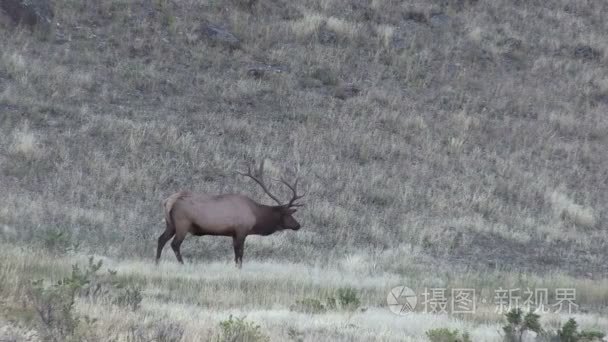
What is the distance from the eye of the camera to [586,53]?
28.6m

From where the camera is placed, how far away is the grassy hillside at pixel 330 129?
1598 centimetres

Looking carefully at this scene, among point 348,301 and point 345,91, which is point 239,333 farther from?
point 345,91

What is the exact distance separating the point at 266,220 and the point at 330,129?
8342mm

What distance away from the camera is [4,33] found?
74.1ft

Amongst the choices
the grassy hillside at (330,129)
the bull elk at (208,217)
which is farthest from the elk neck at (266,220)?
the grassy hillside at (330,129)

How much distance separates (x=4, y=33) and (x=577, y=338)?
749 inches

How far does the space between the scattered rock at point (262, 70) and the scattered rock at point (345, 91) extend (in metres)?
1.72

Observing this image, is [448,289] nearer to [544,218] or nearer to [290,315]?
[290,315]

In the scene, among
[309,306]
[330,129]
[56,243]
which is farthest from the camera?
[330,129]

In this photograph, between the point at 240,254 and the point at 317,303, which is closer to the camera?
the point at 317,303

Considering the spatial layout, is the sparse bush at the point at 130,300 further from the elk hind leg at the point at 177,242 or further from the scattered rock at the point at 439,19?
the scattered rock at the point at 439,19

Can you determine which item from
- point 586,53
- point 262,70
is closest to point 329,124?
point 262,70

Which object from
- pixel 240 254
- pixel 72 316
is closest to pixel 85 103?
pixel 240 254

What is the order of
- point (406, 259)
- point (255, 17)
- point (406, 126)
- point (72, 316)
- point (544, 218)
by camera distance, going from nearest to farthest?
point (72, 316), point (406, 259), point (544, 218), point (406, 126), point (255, 17)
